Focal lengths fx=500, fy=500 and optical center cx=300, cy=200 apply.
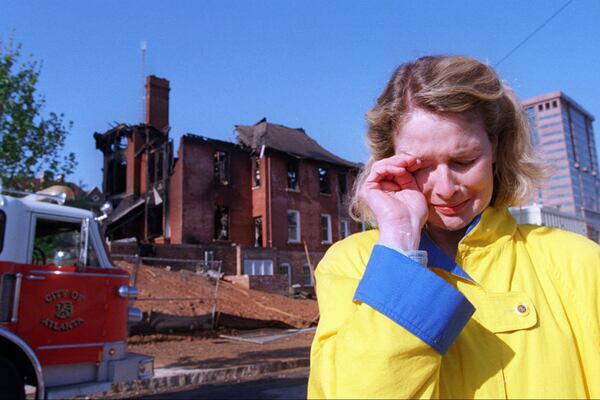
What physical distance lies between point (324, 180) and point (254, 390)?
26708mm

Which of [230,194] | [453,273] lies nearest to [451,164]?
[453,273]

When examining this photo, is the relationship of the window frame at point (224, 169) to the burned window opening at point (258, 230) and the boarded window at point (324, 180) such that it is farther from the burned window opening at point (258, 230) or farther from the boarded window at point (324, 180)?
the boarded window at point (324, 180)

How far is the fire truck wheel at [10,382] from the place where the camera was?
5.25m

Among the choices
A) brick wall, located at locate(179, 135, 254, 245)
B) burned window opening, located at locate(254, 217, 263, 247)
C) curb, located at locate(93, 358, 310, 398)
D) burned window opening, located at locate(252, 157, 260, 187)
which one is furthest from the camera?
burned window opening, located at locate(252, 157, 260, 187)

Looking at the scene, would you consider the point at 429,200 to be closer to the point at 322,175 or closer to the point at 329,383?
the point at 329,383

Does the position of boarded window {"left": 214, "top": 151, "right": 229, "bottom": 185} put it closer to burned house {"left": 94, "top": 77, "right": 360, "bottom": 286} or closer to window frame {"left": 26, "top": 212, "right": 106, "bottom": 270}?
burned house {"left": 94, "top": 77, "right": 360, "bottom": 286}

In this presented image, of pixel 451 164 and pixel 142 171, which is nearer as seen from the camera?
pixel 451 164

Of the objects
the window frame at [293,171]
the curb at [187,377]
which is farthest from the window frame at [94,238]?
the window frame at [293,171]

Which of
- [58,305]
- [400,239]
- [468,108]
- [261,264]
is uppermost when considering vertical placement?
[261,264]

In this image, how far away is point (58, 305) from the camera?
245 inches

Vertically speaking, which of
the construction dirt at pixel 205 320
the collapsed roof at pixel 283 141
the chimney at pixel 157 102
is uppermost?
the chimney at pixel 157 102

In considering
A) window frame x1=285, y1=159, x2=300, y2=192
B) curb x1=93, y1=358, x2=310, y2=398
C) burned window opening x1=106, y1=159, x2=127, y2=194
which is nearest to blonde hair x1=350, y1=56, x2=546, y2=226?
curb x1=93, y1=358, x2=310, y2=398

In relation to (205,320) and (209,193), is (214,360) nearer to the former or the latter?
(205,320)

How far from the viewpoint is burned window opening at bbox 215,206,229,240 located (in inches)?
1195
